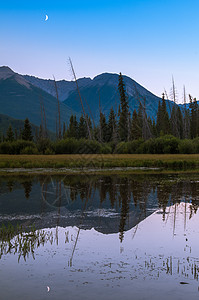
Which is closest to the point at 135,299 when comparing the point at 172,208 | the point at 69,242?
the point at 69,242

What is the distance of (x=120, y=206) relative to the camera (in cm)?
1400

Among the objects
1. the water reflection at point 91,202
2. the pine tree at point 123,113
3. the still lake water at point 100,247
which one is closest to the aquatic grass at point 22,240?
the still lake water at point 100,247

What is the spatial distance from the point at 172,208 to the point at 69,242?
5.63m

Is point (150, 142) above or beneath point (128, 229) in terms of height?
above

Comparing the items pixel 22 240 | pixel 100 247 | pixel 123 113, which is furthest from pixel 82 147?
pixel 100 247

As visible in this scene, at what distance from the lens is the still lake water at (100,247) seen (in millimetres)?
6113

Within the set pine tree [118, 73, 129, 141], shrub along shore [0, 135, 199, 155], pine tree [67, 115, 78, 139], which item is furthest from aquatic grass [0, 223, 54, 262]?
pine tree [67, 115, 78, 139]

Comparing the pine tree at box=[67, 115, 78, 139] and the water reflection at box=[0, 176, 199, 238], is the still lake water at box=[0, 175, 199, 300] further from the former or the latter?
the pine tree at box=[67, 115, 78, 139]

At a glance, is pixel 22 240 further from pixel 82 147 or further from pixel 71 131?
pixel 71 131

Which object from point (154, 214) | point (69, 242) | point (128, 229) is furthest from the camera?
point (154, 214)

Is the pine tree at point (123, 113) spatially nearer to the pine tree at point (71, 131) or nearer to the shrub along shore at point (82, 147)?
the pine tree at point (71, 131)

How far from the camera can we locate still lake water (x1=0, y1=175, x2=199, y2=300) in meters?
6.11

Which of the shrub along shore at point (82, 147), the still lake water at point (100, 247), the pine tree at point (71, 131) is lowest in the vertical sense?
the still lake water at point (100, 247)

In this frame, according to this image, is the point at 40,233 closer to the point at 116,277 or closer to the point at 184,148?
the point at 116,277
